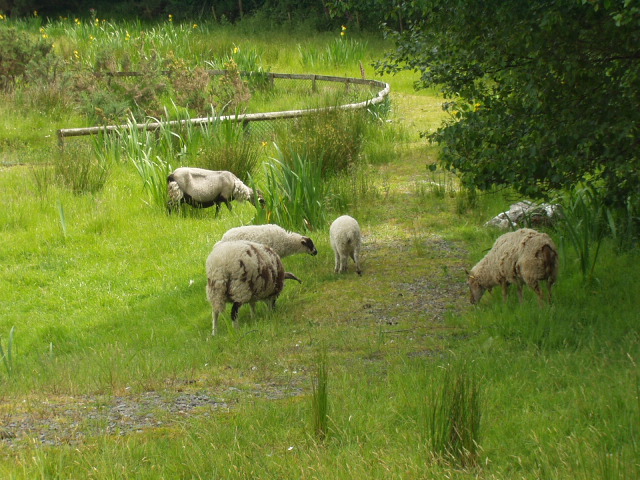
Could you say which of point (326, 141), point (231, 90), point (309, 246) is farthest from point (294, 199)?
point (231, 90)

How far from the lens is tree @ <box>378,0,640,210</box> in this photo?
679 centimetres

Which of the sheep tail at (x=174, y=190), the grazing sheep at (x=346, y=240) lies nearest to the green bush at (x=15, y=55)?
the sheep tail at (x=174, y=190)

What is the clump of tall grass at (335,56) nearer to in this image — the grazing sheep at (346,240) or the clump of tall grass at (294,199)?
the clump of tall grass at (294,199)

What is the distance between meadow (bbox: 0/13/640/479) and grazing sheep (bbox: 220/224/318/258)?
0.31 metres

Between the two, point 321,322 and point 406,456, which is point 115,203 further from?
point 406,456

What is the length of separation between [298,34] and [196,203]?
2124 cm

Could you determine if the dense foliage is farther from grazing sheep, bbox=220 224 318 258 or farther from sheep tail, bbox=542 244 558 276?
sheep tail, bbox=542 244 558 276

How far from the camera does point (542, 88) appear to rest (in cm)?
720

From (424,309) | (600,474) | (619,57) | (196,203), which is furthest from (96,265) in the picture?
(600,474)

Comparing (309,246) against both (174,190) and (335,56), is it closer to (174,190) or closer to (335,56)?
(174,190)

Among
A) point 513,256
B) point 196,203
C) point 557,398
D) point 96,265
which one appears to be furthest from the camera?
point 196,203

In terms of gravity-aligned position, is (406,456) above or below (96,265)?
above

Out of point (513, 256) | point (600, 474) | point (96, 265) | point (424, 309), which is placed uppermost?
point (600, 474)

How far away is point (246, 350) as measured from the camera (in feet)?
23.7
